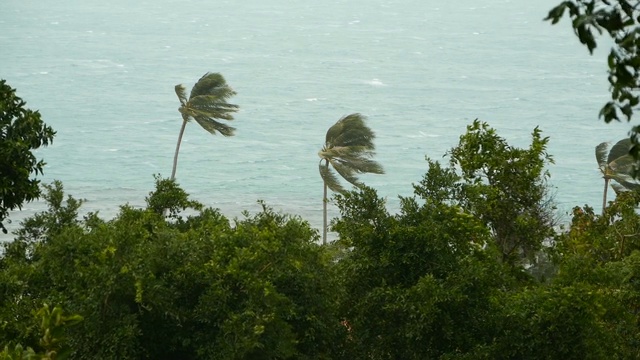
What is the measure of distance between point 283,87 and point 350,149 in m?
78.1

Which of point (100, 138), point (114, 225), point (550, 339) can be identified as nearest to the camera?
point (550, 339)

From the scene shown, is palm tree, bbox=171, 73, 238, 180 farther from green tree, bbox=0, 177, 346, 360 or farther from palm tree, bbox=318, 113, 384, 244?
green tree, bbox=0, 177, 346, 360

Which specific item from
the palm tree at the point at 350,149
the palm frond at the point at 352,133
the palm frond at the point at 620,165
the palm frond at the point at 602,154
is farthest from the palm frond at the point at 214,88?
the palm frond at the point at 620,165

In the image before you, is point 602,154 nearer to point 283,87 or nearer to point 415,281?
point 415,281

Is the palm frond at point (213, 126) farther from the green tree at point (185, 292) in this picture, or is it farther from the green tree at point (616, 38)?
the green tree at point (616, 38)

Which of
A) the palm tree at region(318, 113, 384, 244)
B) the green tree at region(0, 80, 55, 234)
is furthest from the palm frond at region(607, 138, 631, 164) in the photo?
the green tree at region(0, 80, 55, 234)

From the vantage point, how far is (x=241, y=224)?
585 inches

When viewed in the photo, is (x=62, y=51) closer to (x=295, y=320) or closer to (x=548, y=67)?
(x=548, y=67)

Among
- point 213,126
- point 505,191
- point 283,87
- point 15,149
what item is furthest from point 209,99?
point 283,87

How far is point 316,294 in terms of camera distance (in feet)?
45.4

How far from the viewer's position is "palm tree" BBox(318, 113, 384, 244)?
38.7 meters

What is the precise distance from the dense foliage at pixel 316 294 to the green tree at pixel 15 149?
3.61ft

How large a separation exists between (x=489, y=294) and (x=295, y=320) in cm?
259

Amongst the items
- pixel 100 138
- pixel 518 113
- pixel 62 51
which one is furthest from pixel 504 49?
pixel 100 138
